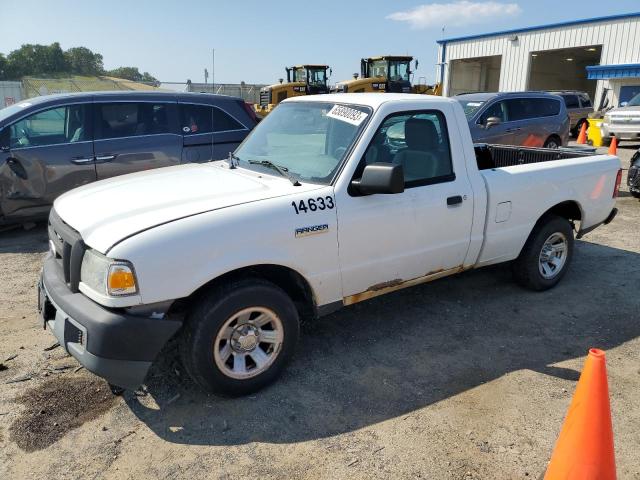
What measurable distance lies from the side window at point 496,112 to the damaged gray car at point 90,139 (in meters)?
5.46

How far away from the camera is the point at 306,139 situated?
3.93 meters

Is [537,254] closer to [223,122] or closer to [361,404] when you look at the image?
[361,404]

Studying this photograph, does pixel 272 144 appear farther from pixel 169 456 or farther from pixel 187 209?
pixel 169 456

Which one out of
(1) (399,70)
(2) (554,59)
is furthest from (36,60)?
(1) (399,70)

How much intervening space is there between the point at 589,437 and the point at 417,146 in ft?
7.81

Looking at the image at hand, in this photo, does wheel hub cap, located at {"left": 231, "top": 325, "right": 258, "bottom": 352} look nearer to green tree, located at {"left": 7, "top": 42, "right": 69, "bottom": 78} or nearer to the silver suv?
the silver suv

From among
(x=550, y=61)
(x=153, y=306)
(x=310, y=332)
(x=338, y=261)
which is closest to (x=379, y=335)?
(x=310, y=332)

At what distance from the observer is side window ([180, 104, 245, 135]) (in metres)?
7.21

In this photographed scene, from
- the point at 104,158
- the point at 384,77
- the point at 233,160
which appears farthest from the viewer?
the point at 384,77

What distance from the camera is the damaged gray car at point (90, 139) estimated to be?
6.36 meters

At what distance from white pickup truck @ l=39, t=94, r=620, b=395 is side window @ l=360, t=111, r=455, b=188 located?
11 mm

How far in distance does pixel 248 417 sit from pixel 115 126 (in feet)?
16.4

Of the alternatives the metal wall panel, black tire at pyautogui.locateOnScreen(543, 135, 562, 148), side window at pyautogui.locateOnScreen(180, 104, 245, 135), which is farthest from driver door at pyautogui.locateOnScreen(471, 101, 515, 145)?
the metal wall panel

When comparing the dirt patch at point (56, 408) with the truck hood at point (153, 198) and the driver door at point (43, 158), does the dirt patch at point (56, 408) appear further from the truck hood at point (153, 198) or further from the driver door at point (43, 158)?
the driver door at point (43, 158)
